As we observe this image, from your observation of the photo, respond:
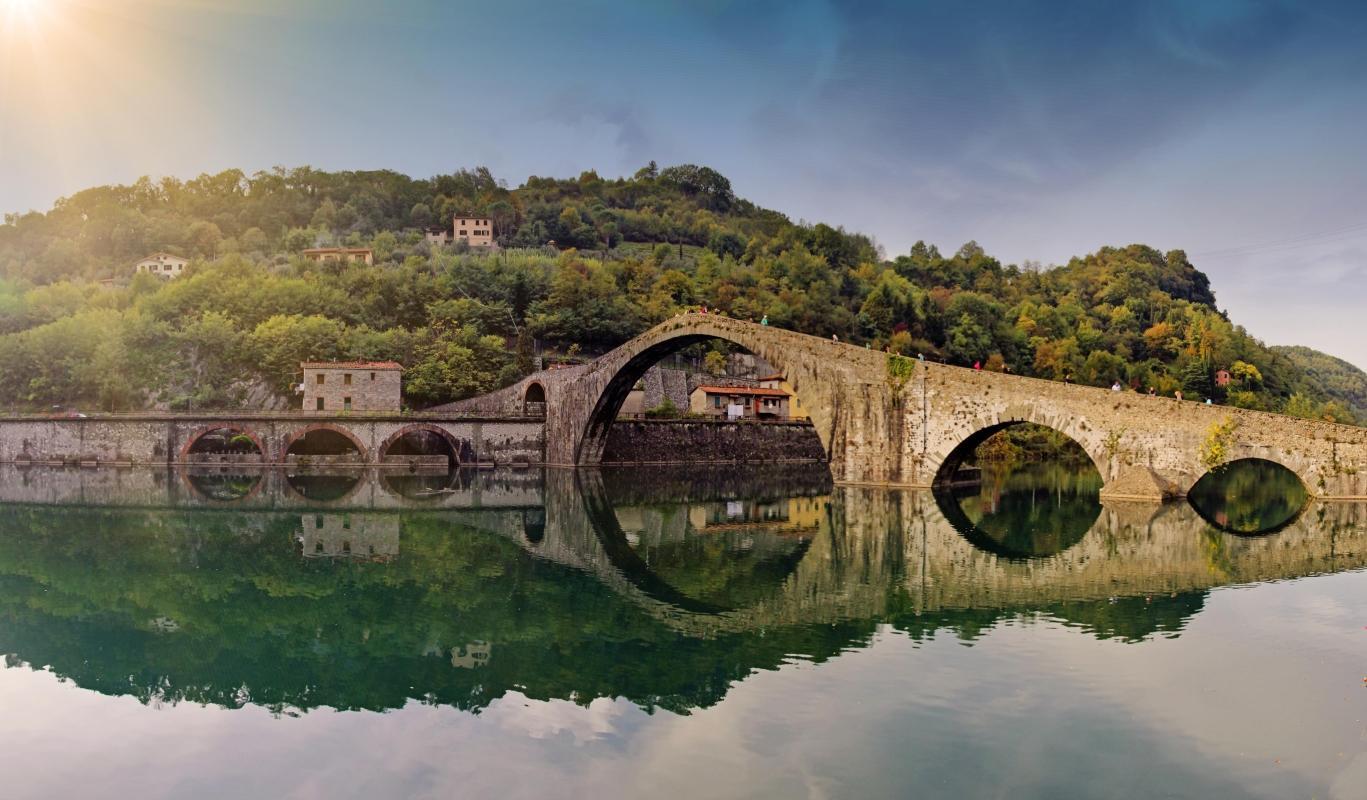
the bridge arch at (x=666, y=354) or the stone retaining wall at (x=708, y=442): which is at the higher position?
the bridge arch at (x=666, y=354)

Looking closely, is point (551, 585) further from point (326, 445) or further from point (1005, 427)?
point (326, 445)

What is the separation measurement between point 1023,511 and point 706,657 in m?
18.3

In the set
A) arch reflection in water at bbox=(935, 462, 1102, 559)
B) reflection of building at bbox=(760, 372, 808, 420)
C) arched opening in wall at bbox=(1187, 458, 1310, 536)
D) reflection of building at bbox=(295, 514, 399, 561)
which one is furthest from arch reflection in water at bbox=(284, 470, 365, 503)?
arched opening in wall at bbox=(1187, 458, 1310, 536)

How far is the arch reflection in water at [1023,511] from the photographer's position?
69.4ft

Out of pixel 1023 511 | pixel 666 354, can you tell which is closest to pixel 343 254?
pixel 666 354

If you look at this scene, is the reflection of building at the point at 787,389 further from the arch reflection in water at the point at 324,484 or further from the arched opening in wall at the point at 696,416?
the arch reflection in water at the point at 324,484

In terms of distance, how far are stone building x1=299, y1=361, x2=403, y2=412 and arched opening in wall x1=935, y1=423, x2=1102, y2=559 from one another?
2845cm

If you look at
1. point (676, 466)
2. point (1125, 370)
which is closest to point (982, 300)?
point (1125, 370)

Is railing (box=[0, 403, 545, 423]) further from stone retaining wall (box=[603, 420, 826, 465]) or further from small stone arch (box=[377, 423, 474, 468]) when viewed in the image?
stone retaining wall (box=[603, 420, 826, 465])

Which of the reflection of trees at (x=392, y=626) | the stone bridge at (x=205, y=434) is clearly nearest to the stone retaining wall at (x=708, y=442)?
the stone bridge at (x=205, y=434)

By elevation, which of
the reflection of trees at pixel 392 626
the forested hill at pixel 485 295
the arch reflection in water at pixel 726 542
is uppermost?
the forested hill at pixel 485 295

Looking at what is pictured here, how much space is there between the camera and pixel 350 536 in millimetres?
23109

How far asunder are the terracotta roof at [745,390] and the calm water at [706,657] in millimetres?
35735

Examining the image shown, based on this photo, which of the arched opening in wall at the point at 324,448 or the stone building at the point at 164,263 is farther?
the stone building at the point at 164,263
